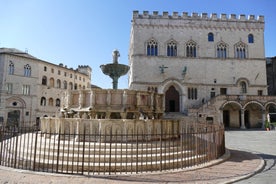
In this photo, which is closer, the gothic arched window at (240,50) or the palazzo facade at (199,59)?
the palazzo facade at (199,59)

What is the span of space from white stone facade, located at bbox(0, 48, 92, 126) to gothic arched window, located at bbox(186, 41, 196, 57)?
2249 cm

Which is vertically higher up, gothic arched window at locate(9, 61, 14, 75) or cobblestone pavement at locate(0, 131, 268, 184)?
gothic arched window at locate(9, 61, 14, 75)

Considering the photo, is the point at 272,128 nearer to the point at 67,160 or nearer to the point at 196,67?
the point at 196,67

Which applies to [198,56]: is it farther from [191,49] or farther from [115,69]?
[115,69]

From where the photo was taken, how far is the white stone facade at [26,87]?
3425 centimetres

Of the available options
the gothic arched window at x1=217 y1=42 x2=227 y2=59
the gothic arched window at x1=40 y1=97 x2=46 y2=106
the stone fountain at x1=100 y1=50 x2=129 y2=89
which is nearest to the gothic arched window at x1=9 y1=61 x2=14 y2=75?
→ the gothic arched window at x1=40 y1=97 x2=46 y2=106

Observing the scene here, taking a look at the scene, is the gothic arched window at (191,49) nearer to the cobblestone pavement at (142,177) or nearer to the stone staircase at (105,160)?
the stone staircase at (105,160)

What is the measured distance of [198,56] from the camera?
34281mm

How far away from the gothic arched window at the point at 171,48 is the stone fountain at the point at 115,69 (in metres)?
21.5

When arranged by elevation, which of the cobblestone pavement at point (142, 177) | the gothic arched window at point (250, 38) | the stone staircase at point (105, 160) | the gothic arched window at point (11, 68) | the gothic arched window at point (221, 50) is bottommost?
the cobblestone pavement at point (142, 177)

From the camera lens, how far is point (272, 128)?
93.5ft

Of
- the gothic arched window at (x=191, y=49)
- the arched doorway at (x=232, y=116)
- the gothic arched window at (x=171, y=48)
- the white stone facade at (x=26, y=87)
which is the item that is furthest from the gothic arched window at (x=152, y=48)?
the white stone facade at (x=26, y=87)

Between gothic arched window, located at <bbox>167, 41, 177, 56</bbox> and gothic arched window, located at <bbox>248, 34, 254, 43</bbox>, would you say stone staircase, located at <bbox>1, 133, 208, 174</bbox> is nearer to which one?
gothic arched window, located at <bbox>167, 41, 177, 56</bbox>

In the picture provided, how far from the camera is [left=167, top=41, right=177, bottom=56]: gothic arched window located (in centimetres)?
3427
